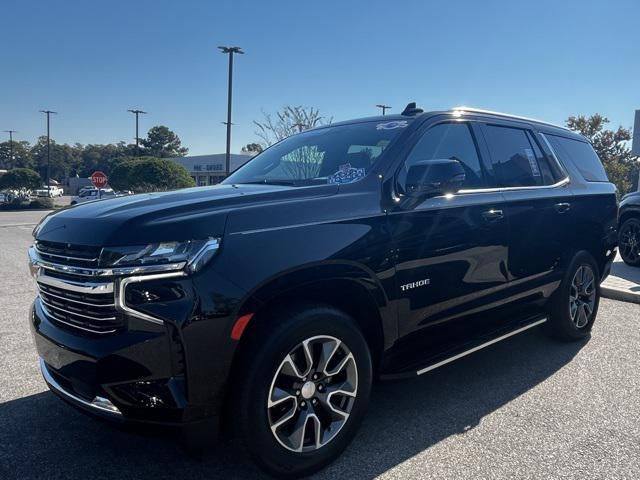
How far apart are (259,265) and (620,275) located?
7721 millimetres

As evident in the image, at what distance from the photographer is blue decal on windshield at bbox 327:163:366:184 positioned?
10.1 feet

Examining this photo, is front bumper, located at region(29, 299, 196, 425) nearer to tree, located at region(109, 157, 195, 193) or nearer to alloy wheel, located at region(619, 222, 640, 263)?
alloy wheel, located at region(619, 222, 640, 263)

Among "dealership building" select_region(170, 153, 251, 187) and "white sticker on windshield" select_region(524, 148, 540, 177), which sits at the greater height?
"dealership building" select_region(170, 153, 251, 187)

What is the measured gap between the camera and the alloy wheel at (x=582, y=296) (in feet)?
15.4

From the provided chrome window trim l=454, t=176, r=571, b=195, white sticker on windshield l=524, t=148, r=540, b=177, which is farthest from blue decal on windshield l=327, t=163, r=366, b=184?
white sticker on windshield l=524, t=148, r=540, b=177

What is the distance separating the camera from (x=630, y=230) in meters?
9.09

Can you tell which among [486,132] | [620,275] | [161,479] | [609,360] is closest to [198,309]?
[161,479]

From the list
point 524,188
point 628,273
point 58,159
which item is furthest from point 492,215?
point 58,159

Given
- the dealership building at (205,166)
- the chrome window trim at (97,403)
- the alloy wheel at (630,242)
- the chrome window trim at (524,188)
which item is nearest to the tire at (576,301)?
the chrome window trim at (524,188)

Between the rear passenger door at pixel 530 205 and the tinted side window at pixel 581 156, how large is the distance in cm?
23

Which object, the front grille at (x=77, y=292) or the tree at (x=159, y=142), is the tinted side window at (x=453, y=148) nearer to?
the front grille at (x=77, y=292)

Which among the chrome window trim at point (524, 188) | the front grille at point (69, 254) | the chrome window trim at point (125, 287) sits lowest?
the chrome window trim at point (125, 287)

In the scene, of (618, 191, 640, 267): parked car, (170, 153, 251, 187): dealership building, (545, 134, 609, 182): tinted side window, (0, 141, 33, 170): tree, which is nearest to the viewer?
(545, 134, 609, 182): tinted side window

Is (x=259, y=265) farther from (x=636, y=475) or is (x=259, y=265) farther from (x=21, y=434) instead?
(x=636, y=475)
